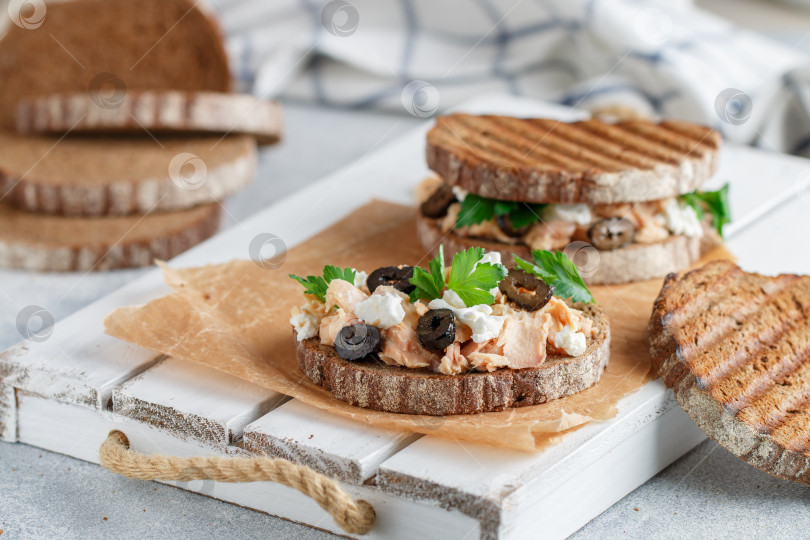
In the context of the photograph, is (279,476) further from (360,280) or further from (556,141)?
(556,141)

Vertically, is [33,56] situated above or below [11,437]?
above

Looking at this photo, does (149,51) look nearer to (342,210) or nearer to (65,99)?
(65,99)

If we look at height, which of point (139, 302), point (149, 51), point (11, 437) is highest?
point (149, 51)

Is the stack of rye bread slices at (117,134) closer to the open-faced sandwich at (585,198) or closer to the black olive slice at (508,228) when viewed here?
the open-faced sandwich at (585,198)

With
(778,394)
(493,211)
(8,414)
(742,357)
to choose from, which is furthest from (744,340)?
(8,414)

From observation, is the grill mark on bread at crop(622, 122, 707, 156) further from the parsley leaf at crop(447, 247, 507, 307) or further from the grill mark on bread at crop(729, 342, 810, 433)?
the parsley leaf at crop(447, 247, 507, 307)

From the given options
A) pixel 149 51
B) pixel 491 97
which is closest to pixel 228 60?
pixel 149 51
